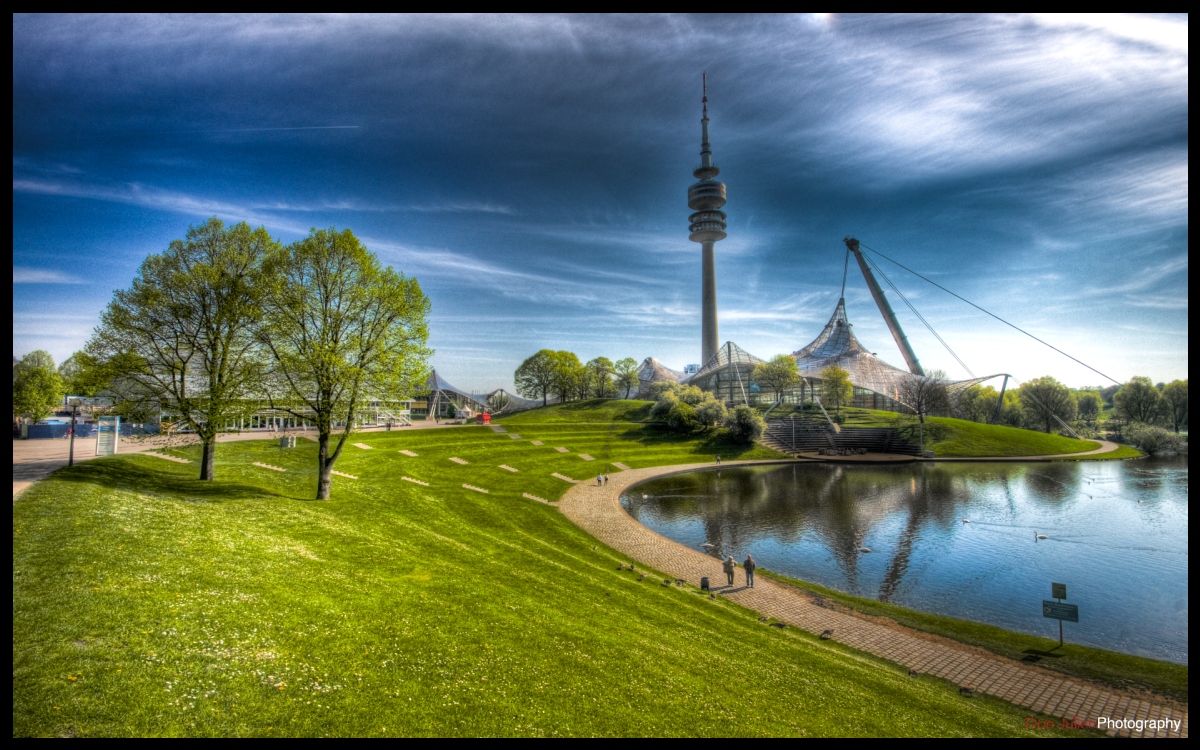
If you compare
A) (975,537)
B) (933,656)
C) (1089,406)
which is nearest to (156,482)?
(933,656)

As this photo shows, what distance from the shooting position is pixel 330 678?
729 cm

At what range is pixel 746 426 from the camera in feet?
198

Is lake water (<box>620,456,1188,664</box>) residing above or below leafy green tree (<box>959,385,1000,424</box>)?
below

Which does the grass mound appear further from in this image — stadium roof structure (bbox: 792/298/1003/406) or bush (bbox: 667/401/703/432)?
bush (bbox: 667/401/703/432)

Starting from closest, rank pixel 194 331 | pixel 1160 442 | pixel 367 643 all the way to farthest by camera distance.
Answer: pixel 367 643, pixel 194 331, pixel 1160 442

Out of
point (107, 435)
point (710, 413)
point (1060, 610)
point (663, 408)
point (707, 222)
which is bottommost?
point (1060, 610)

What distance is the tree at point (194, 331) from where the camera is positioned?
787 inches

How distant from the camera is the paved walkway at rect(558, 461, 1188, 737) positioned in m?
10.7

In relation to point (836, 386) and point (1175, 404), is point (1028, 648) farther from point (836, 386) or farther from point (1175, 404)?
point (1175, 404)

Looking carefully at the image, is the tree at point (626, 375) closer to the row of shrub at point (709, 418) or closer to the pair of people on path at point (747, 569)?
the row of shrub at point (709, 418)

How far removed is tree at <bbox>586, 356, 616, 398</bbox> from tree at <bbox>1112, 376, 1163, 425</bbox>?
82037 mm

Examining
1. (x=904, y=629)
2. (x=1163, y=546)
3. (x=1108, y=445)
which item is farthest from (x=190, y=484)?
(x=1108, y=445)

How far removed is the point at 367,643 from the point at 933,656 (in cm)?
1398

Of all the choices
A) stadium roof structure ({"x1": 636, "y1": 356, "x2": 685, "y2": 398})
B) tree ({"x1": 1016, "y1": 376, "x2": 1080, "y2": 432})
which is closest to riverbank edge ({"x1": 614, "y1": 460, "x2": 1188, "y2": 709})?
tree ({"x1": 1016, "y1": 376, "x2": 1080, "y2": 432})
